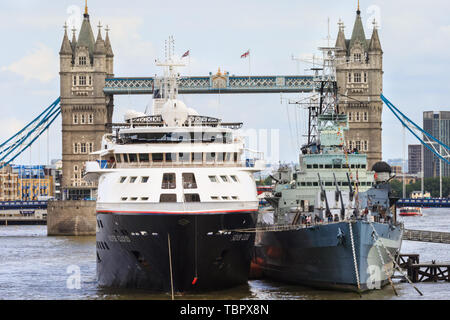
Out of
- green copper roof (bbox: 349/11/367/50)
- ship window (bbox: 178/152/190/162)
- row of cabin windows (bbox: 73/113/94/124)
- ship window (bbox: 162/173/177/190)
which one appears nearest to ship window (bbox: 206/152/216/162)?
ship window (bbox: 178/152/190/162)

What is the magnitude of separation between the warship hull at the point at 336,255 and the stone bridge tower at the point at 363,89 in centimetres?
6305

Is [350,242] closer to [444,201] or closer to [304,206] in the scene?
[304,206]

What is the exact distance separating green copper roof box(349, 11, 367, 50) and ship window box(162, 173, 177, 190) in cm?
7278

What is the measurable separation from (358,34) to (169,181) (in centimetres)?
7417

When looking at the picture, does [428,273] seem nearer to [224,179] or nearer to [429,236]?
[429,236]

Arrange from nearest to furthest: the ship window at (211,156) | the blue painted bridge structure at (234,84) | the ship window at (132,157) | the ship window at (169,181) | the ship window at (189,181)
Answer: the ship window at (169,181), the ship window at (189,181), the ship window at (132,157), the ship window at (211,156), the blue painted bridge structure at (234,84)

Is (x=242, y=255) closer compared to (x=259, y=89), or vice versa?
(x=242, y=255)

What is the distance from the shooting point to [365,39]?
379ft

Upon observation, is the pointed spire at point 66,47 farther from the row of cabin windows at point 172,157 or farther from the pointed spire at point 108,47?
the row of cabin windows at point 172,157

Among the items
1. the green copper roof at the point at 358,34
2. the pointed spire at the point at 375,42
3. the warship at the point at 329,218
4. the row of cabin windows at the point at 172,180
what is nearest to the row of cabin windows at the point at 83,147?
the green copper roof at the point at 358,34

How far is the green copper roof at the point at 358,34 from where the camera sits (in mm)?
114787
